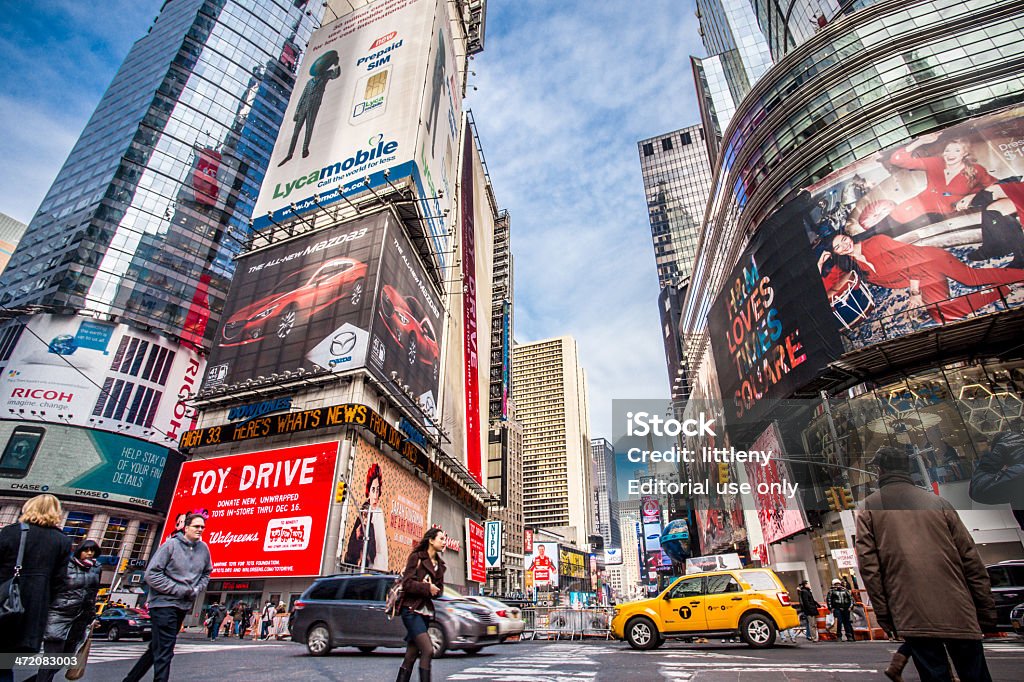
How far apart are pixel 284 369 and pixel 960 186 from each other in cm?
3497

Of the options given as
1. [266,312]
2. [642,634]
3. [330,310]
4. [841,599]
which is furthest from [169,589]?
[266,312]

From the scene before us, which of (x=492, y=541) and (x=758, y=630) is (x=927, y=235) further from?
(x=492, y=541)

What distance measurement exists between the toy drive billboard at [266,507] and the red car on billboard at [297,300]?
7.67 metres

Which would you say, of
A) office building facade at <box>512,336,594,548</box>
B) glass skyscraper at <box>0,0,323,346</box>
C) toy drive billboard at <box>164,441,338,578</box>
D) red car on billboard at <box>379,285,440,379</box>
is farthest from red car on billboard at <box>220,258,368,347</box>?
office building facade at <box>512,336,594,548</box>

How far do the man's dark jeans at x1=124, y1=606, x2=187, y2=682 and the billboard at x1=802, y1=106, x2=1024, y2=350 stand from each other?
26.4 meters

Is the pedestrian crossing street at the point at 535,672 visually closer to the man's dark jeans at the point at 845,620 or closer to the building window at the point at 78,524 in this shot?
the man's dark jeans at the point at 845,620

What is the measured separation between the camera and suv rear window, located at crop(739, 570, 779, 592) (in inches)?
454

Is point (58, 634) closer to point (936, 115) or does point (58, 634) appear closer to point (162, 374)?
point (936, 115)

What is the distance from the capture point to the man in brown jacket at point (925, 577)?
119 inches

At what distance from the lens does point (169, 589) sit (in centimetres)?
484

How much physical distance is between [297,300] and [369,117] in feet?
49.2

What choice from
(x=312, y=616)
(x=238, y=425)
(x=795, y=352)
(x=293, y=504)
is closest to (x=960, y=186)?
(x=795, y=352)

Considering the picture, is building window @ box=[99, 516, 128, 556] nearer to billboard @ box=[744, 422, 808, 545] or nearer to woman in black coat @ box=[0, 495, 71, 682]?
woman in black coat @ box=[0, 495, 71, 682]

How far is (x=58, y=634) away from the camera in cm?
468
